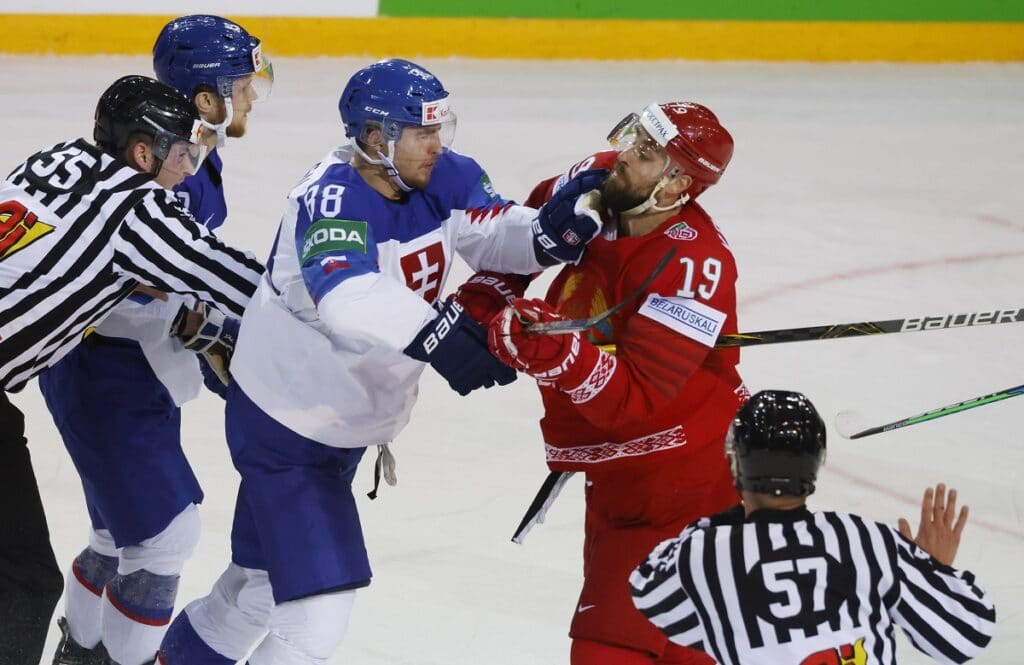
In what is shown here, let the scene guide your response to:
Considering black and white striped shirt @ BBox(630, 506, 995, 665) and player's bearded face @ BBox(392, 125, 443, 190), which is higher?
player's bearded face @ BBox(392, 125, 443, 190)

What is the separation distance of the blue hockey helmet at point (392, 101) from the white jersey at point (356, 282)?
92 mm

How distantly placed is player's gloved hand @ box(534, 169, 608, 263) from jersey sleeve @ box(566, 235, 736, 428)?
19 centimetres

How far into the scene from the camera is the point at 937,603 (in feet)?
6.64

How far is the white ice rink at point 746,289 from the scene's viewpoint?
364 cm

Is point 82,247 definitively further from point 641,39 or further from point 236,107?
point 641,39

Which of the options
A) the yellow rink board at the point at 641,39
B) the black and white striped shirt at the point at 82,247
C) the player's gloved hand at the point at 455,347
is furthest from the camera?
the yellow rink board at the point at 641,39

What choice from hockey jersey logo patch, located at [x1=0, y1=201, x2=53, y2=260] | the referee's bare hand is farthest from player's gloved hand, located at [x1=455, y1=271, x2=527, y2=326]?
the referee's bare hand

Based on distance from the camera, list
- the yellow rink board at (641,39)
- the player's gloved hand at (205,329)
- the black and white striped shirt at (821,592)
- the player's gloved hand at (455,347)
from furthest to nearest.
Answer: the yellow rink board at (641,39), the player's gloved hand at (205,329), the player's gloved hand at (455,347), the black and white striped shirt at (821,592)

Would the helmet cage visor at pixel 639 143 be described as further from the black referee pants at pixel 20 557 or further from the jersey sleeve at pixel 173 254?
the black referee pants at pixel 20 557

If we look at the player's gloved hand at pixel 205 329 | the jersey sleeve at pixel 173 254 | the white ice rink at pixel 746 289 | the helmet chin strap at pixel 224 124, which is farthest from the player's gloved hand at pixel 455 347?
the helmet chin strap at pixel 224 124

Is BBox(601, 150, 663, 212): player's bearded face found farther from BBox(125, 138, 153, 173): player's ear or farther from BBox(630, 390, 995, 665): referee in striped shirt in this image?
BBox(125, 138, 153, 173): player's ear

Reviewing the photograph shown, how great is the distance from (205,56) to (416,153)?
3.46 ft

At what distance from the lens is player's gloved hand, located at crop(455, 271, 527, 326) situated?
9.46 feet

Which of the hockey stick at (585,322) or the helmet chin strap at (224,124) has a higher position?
the hockey stick at (585,322)
